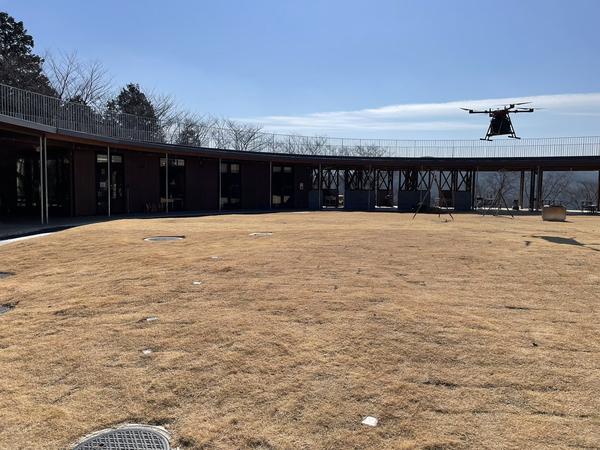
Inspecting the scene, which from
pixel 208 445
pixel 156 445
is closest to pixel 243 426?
pixel 208 445

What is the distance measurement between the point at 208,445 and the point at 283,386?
33.5 inches

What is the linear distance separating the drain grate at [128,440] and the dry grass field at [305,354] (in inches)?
4.3

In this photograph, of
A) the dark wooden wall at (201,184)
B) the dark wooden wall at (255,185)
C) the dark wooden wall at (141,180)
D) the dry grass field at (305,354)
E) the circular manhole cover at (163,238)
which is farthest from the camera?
the dark wooden wall at (255,185)

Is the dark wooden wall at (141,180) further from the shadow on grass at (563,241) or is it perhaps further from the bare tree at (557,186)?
the bare tree at (557,186)

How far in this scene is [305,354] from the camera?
412 cm

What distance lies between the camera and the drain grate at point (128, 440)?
2.75 meters

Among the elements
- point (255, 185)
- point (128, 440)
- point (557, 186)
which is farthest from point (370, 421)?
point (557, 186)

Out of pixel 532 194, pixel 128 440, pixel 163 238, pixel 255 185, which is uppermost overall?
pixel 255 185

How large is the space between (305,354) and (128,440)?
5.49 ft

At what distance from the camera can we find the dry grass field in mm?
2955

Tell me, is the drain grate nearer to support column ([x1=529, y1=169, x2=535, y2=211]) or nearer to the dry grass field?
the dry grass field

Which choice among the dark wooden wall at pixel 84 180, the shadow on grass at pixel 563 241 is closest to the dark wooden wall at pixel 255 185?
the dark wooden wall at pixel 84 180

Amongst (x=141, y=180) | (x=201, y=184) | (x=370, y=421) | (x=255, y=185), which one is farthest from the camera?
(x=255, y=185)

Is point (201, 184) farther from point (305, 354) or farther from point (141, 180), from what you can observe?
point (305, 354)
